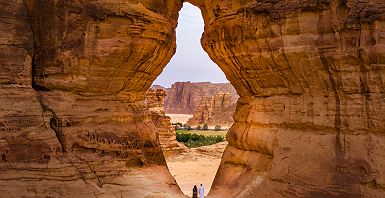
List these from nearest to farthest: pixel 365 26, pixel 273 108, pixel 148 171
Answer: pixel 365 26 → pixel 273 108 → pixel 148 171

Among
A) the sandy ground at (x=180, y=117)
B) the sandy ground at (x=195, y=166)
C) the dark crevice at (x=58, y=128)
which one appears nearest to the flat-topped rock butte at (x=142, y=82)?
the dark crevice at (x=58, y=128)

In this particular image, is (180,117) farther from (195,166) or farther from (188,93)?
(195,166)

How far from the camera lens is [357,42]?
368 inches

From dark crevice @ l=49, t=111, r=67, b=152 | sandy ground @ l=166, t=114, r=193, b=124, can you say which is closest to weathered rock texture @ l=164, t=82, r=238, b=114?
sandy ground @ l=166, t=114, r=193, b=124

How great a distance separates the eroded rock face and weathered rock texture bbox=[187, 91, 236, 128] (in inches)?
2034

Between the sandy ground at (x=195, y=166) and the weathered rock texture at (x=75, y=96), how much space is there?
29.7 feet

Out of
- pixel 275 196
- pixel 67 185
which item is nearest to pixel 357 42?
pixel 275 196

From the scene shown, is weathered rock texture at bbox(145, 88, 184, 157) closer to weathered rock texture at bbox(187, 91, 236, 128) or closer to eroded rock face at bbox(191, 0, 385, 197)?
eroded rock face at bbox(191, 0, 385, 197)

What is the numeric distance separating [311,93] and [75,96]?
244 inches

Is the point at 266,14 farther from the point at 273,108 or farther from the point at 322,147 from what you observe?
the point at 322,147

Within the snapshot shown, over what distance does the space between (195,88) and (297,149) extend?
80.3 meters

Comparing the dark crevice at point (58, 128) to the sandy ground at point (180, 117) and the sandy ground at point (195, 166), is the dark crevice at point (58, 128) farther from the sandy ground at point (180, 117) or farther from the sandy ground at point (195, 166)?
the sandy ground at point (180, 117)

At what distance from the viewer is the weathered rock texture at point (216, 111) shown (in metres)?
63.8

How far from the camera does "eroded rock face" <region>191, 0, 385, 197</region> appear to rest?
30.0ft
